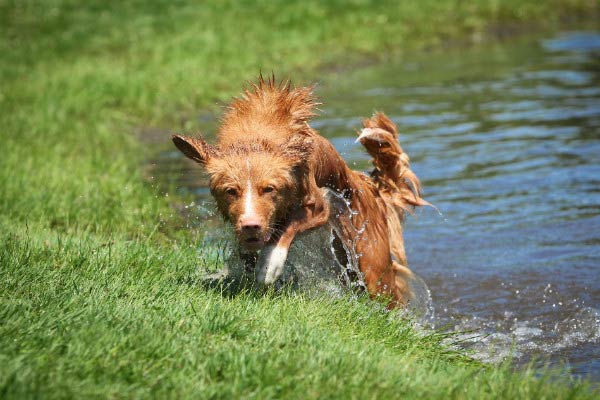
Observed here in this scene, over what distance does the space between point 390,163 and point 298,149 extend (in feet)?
5.76

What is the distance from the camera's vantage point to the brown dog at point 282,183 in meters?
5.41

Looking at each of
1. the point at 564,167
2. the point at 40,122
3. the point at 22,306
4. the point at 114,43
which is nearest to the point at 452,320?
the point at 22,306

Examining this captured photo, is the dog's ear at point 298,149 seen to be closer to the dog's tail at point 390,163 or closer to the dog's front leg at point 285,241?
the dog's front leg at point 285,241

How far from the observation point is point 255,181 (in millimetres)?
5395

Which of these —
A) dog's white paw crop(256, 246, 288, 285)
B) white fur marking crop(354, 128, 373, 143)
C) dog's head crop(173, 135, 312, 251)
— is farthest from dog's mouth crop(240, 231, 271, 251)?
white fur marking crop(354, 128, 373, 143)

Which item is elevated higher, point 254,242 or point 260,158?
point 260,158

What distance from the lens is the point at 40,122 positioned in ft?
40.3

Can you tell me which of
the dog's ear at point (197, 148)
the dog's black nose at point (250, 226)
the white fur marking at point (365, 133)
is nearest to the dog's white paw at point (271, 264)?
the dog's black nose at point (250, 226)

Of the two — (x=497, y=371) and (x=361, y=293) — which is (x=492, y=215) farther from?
(x=497, y=371)

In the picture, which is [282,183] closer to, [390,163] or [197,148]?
[197,148]

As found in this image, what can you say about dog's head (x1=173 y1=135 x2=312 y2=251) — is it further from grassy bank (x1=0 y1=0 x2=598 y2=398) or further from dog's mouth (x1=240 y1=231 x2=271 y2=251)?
grassy bank (x1=0 y1=0 x2=598 y2=398)

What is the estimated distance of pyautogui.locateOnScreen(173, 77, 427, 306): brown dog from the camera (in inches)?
213

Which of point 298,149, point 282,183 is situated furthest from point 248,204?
point 298,149

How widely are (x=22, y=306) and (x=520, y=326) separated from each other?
12.3 feet
